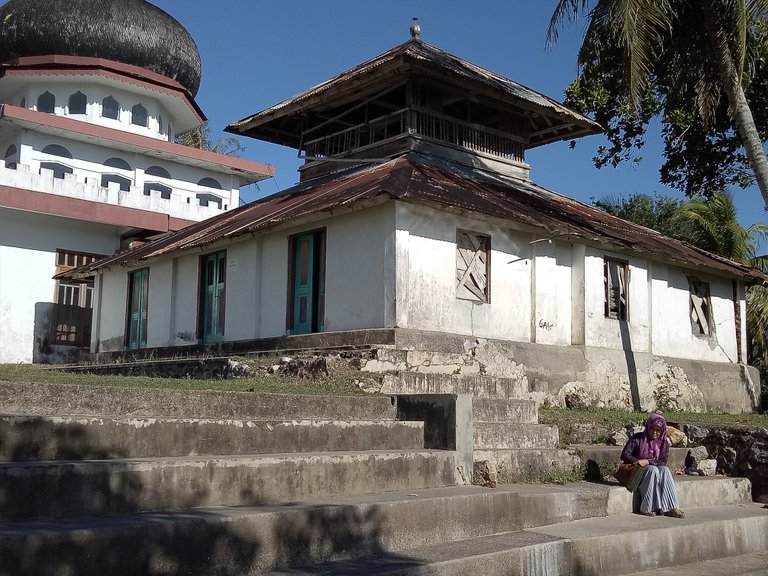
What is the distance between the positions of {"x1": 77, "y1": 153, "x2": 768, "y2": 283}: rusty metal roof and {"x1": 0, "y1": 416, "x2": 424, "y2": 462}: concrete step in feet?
16.3

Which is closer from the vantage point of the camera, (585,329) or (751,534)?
(751,534)

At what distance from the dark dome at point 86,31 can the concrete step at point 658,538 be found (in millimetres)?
23652

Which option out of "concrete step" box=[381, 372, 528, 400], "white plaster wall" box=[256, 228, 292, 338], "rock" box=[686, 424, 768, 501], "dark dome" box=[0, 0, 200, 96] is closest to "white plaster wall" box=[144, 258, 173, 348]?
"white plaster wall" box=[256, 228, 292, 338]

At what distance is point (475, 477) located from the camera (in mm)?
7645

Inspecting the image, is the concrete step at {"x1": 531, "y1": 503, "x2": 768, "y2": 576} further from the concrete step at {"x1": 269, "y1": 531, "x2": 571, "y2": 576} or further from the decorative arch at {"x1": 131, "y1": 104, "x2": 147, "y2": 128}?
the decorative arch at {"x1": 131, "y1": 104, "x2": 147, "y2": 128}

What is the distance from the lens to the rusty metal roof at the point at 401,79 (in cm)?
1505

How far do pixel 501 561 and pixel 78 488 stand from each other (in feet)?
9.45

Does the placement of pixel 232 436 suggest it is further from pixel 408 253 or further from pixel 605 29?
pixel 605 29

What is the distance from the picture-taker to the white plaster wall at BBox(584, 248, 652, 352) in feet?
48.5

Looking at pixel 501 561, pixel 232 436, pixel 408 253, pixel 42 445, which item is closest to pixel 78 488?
→ pixel 42 445

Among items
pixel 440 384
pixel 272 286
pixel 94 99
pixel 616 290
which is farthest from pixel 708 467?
pixel 94 99

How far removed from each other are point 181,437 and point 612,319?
10.9m

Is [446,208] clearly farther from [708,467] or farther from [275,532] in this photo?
[275,532]

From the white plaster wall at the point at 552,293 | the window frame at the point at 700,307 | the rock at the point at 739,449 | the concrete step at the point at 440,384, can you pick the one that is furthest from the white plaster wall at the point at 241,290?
the window frame at the point at 700,307
